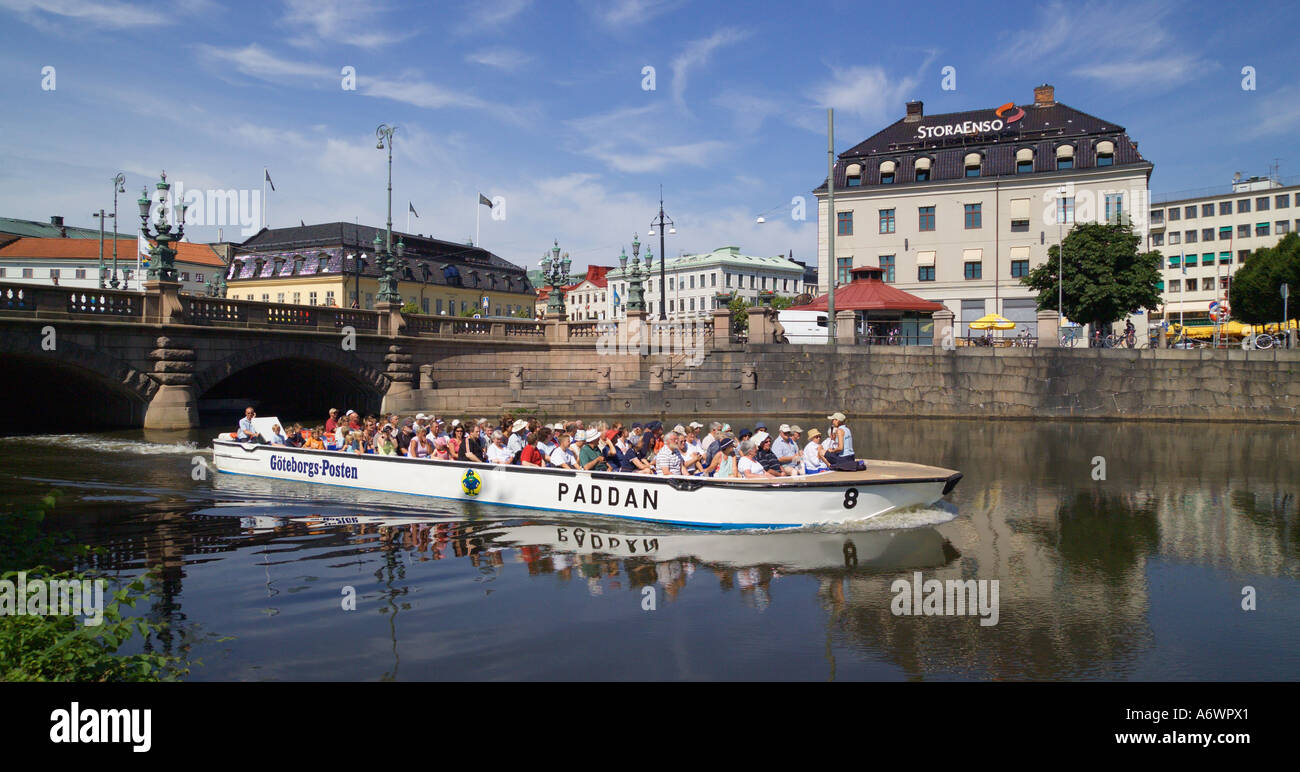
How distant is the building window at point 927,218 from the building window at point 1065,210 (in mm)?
7102

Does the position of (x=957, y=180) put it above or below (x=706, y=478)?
above

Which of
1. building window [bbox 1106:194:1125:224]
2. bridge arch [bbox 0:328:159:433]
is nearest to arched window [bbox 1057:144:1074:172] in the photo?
building window [bbox 1106:194:1125:224]

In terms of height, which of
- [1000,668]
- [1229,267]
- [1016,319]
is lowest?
[1000,668]

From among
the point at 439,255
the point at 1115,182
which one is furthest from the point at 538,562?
the point at 439,255

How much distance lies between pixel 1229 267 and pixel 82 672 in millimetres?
97978

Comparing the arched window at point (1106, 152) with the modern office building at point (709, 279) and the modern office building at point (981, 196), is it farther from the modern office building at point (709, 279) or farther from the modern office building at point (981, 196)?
the modern office building at point (709, 279)

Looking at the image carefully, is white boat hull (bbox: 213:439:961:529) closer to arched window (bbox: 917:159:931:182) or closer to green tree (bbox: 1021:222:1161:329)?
green tree (bbox: 1021:222:1161:329)

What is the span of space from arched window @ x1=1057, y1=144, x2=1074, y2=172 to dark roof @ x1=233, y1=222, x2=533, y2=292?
190 feet

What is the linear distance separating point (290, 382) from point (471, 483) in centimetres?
3164

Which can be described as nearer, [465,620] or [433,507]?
[465,620]

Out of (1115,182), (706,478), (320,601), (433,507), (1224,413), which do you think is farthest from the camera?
(1115,182)

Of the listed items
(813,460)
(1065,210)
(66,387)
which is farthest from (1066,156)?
(66,387)

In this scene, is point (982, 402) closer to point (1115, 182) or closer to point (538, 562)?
point (1115, 182)

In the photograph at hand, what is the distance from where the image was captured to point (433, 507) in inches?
678
